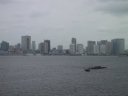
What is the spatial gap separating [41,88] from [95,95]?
598 inches

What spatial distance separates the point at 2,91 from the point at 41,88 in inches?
375

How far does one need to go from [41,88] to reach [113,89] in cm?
1786

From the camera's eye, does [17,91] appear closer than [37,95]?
No

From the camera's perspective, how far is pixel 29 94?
58.2 meters

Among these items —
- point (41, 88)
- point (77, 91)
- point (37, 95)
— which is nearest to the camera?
point (37, 95)

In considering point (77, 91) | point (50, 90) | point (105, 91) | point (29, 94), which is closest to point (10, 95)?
point (29, 94)

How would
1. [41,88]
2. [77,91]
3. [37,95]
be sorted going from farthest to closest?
[41,88] → [77,91] → [37,95]

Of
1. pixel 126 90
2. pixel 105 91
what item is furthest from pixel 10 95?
pixel 126 90

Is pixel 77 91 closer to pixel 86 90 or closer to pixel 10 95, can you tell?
pixel 86 90

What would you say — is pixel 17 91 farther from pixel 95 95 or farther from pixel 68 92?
pixel 95 95

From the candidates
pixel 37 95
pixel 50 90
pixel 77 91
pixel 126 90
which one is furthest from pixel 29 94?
pixel 126 90

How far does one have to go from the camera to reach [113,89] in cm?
6519

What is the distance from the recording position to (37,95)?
57.0 meters

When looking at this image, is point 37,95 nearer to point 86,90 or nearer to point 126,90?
point 86,90
